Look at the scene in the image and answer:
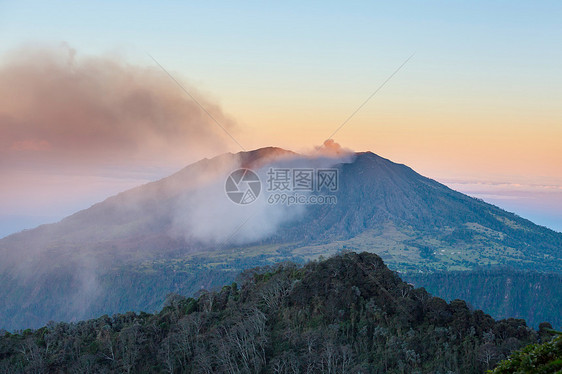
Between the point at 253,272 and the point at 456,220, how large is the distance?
141 metres

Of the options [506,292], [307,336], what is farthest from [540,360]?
[506,292]

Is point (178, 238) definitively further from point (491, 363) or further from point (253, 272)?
point (491, 363)

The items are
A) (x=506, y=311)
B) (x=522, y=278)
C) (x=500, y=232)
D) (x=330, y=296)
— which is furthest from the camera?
(x=500, y=232)

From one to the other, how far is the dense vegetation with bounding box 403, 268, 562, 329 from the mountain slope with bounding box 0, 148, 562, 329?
16763 millimetres

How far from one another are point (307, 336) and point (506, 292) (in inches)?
3494

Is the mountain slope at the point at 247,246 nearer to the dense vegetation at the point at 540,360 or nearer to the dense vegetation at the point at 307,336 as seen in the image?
the dense vegetation at the point at 307,336

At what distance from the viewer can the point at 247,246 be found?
17125 cm

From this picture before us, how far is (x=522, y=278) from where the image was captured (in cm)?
11119

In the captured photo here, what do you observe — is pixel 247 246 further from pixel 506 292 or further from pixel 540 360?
pixel 540 360

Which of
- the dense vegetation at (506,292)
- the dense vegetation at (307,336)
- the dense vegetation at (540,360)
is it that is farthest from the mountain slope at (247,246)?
the dense vegetation at (540,360)

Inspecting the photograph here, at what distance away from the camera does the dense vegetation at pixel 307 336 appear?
1368 inches

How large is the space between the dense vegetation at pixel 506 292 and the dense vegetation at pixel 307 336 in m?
70.4

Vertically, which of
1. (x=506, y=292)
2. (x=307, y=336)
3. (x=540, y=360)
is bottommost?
(x=506, y=292)

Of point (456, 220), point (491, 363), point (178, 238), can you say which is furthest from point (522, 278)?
point (178, 238)
